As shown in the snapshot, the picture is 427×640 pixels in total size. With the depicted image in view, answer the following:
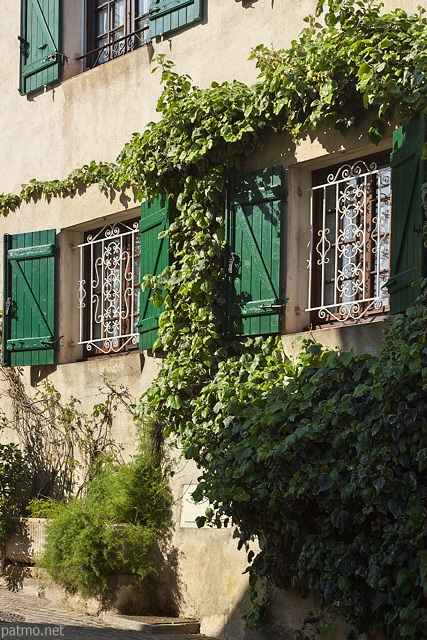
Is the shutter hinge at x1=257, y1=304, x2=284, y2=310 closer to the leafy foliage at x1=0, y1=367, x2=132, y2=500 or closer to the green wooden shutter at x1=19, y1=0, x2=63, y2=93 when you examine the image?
the leafy foliage at x1=0, y1=367, x2=132, y2=500

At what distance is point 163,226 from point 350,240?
1696 mm

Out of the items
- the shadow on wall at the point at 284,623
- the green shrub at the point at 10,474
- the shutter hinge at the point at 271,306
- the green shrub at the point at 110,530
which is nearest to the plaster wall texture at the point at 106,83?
the shutter hinge at the point at 271,306

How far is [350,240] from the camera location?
795 centimetres

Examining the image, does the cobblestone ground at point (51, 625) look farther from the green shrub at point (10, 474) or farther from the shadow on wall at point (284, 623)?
the green shrub at point (10, 474)

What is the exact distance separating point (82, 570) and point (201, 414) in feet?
5.10

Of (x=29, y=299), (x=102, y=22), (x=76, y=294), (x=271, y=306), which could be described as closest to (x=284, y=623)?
(x=271, y=306)

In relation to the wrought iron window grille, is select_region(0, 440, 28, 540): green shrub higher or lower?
lower

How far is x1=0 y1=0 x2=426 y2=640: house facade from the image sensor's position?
775cm

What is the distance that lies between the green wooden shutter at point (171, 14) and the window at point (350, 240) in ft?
6.56

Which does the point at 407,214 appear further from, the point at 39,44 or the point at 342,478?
the point at 39,44

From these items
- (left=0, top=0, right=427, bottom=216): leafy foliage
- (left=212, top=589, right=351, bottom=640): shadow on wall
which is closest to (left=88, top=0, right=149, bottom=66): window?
(left=0, top=0, right=427, bottom=216): leafy foliage

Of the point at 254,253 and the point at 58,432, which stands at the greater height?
the point at 254,253

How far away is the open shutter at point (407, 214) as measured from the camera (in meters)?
6.89

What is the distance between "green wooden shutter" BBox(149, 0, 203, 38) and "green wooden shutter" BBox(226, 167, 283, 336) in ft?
5.60
